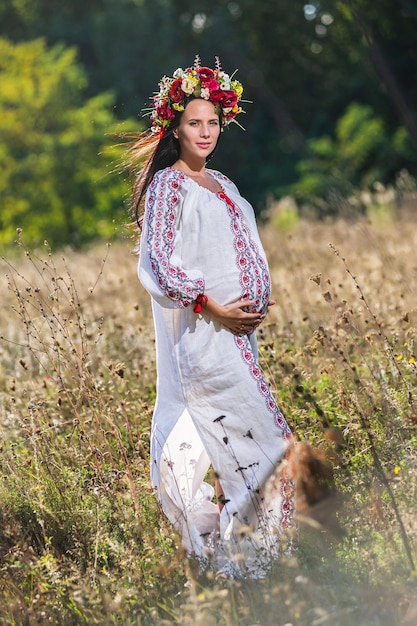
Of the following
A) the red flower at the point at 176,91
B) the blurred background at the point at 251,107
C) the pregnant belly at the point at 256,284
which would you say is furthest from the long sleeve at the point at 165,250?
the blurred background at the point at 251,107

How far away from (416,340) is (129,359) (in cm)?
201

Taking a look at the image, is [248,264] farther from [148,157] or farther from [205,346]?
[148,157]

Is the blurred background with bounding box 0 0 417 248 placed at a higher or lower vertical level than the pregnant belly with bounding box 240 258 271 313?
higher

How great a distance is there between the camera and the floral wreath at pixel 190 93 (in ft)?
14.8

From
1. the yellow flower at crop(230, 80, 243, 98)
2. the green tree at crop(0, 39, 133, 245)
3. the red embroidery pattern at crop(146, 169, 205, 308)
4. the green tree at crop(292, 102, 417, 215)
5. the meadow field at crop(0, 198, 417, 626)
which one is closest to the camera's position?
the meadow field at crop(0, 198, 417, 626)

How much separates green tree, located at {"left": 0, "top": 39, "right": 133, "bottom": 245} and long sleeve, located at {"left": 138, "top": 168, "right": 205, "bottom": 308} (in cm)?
2789

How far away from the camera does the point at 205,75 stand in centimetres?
457

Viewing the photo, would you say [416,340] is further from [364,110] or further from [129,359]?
[364,110]

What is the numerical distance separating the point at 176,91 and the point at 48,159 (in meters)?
29.0

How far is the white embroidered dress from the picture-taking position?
4273mm

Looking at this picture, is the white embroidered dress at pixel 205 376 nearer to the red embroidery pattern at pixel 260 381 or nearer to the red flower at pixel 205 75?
the red embroidery pattern at pixel 260 381

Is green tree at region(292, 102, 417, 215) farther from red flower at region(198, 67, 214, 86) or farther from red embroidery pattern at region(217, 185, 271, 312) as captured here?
red embroidery pattern at region(217, 185, 271, 312)

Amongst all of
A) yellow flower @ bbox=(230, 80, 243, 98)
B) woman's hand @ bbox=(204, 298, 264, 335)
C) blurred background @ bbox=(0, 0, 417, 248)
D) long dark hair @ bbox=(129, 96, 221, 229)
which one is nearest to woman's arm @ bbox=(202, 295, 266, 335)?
woman's hand @ bbox=(204, 298, 264, 335)

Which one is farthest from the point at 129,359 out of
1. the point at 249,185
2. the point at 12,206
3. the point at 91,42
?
the point at 91,42
